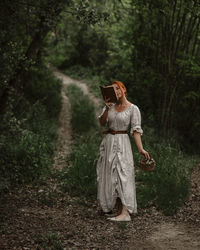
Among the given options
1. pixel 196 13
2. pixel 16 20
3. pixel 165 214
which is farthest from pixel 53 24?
pixel 165 214

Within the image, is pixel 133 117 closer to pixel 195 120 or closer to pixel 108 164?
pixel 108 164

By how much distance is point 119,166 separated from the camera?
6.00 metres

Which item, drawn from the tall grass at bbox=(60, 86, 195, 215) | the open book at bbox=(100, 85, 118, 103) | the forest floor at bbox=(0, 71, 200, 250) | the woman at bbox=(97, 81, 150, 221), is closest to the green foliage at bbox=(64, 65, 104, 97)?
the tall grass at bbox=(60, 86, 195, 215)

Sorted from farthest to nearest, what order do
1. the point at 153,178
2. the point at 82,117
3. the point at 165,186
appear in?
the point at 82,117 < the point at 153,178 < the point at 165,186

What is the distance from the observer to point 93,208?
6.84 metres

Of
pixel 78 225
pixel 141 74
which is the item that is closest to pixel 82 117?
pixel 141 74

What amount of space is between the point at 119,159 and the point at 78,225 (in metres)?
1.21

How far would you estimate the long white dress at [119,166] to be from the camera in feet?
19.5

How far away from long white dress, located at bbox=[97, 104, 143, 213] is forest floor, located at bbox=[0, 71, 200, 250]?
14.3 inches

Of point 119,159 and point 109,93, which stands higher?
point 109,93

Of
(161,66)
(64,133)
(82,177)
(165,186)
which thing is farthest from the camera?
(64,133)

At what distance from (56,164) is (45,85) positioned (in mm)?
5436

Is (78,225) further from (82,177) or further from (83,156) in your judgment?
(83,156)

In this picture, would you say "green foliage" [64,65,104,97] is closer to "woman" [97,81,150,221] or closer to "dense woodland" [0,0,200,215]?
"dense woodland" [0,0,200,215]
